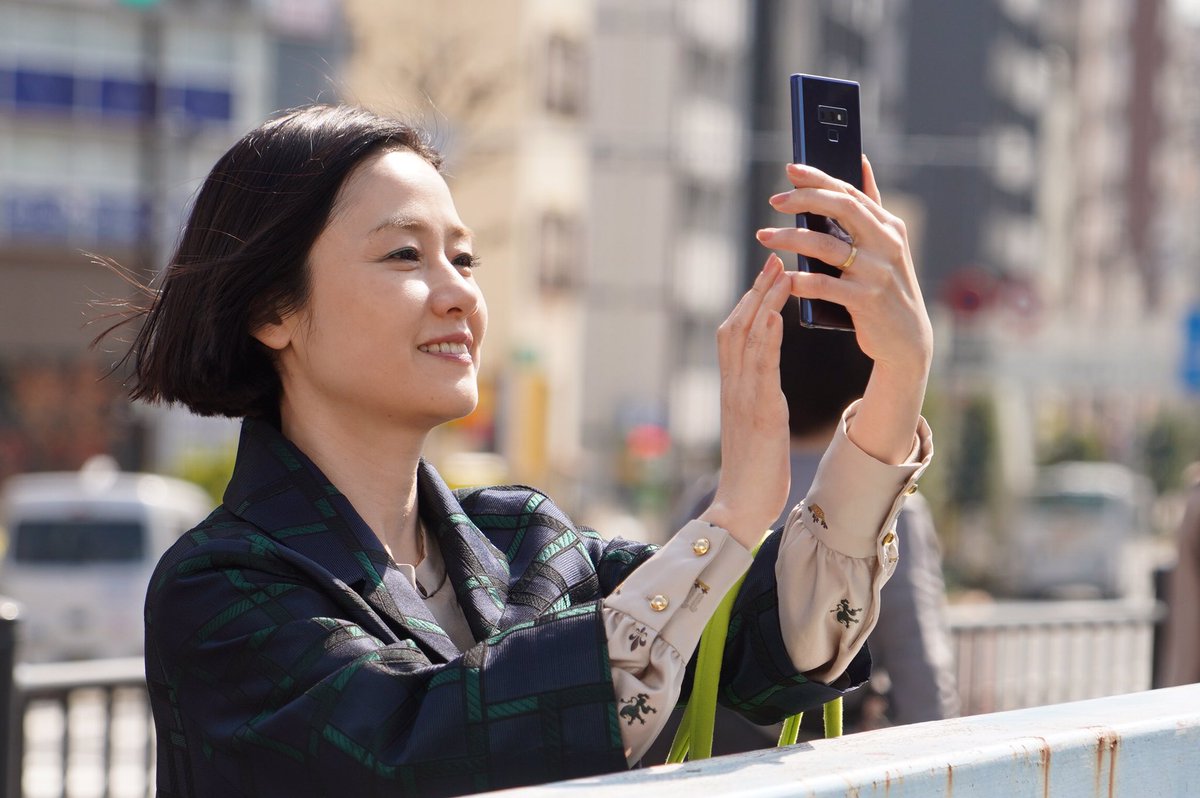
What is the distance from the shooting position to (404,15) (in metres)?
29.0

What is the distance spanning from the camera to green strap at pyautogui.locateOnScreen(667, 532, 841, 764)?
2.01 meters

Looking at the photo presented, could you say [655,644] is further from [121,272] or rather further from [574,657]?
[121,272]

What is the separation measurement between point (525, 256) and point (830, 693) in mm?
31337

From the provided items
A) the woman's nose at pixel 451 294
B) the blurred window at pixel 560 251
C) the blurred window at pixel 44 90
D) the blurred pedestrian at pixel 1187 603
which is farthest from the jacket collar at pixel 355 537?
the blurred window at pixel 560 251

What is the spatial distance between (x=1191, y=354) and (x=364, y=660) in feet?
52.3

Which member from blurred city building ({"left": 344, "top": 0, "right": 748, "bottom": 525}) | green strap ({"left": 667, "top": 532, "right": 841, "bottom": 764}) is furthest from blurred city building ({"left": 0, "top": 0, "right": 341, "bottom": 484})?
green strap ({"left": 667, "top": 532, "right": 841, "bottom": 764})

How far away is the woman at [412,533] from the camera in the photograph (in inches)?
72.2

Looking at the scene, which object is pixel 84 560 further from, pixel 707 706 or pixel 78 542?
pixel 707 706

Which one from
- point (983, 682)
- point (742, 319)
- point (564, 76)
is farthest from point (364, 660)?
→ point (564, 76)

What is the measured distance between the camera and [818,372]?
347 cm

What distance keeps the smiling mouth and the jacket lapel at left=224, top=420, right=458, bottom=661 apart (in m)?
0.20

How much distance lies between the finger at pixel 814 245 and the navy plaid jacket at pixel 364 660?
17.5 inches

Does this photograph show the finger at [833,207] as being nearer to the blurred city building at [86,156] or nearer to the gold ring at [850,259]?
the gold ring at [850,259]

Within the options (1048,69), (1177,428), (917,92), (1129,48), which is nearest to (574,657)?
(1177,428)
